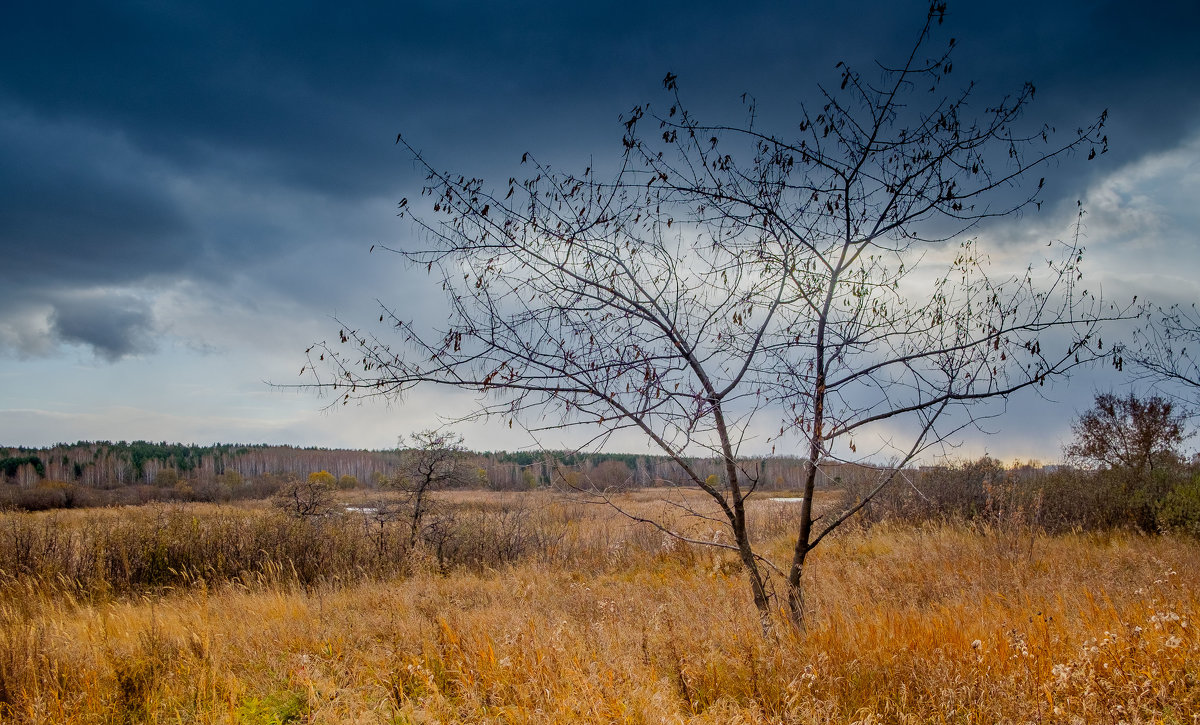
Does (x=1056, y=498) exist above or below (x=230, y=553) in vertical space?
above

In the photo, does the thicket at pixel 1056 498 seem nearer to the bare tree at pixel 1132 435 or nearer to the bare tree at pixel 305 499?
the bare tree at pixel 1132 435

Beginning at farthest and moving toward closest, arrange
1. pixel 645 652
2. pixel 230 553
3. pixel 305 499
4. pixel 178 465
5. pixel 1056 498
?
pixel 178 465
pixel 305 499
pixel 1056 498
pixel 230 553
pixel 645 652

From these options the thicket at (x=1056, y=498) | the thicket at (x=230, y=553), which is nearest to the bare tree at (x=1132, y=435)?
the thicket at (x=1056, y=498)

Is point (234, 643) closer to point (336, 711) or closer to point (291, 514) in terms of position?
point (336, 711)

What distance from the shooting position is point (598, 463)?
5.89 meters

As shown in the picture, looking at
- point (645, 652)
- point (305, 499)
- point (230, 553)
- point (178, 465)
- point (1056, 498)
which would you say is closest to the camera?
point (645, 652)

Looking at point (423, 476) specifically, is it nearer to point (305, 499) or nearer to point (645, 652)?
point (305, 499)

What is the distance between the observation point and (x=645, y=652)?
15.2 feet

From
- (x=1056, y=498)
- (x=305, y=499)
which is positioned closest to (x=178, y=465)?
(x=305, y=499)

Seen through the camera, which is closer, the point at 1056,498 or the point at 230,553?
the point at 230,553

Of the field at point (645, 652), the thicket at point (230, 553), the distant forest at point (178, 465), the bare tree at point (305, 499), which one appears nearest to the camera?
the field at point (645, 652)

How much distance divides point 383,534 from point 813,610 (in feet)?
33.9

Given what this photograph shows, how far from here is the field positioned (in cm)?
382

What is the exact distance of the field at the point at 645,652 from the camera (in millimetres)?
3816
